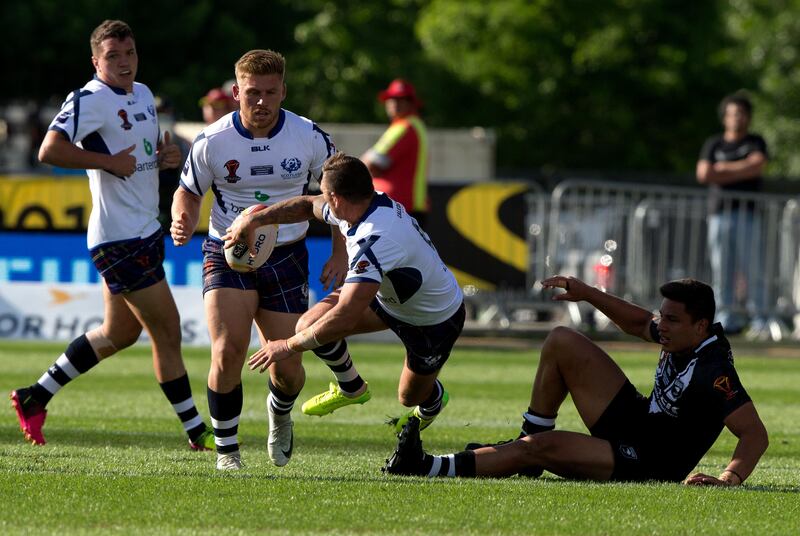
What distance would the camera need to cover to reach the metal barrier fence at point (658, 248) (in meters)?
17.2

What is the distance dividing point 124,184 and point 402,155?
6007 millimetres

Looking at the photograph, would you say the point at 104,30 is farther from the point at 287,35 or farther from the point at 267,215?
Result: the point at 287,35

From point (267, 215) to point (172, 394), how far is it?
5.61ft

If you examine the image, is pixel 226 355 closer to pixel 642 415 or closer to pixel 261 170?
pixel 261 170

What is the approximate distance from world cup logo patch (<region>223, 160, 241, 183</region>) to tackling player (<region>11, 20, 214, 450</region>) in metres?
0.76

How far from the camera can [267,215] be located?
7.27m

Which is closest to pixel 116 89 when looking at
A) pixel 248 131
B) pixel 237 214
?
pixel 248 131

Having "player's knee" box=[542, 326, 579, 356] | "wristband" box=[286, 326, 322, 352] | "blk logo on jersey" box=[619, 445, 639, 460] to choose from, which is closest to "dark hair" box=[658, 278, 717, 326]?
"player's knee" box=[542, 326, 579, 356]

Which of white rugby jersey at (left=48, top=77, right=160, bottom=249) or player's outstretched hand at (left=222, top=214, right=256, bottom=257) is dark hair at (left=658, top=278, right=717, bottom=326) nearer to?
player's outstretched hand at (left=222, top=214, right=256, bottom=257)

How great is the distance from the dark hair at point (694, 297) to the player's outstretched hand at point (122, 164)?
2.97 m

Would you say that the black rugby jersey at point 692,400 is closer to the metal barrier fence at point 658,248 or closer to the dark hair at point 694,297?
the dark hair at point 694,297

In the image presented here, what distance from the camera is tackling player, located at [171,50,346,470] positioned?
7.50 meters

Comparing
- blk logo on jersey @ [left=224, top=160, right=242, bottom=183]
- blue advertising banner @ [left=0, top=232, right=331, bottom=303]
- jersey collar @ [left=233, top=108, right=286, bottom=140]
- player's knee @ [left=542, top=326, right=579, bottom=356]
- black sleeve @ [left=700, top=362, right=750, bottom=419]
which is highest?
jersey collar @ [left=233, top=108, right=286, bottom=140]

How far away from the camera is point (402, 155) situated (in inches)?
558
